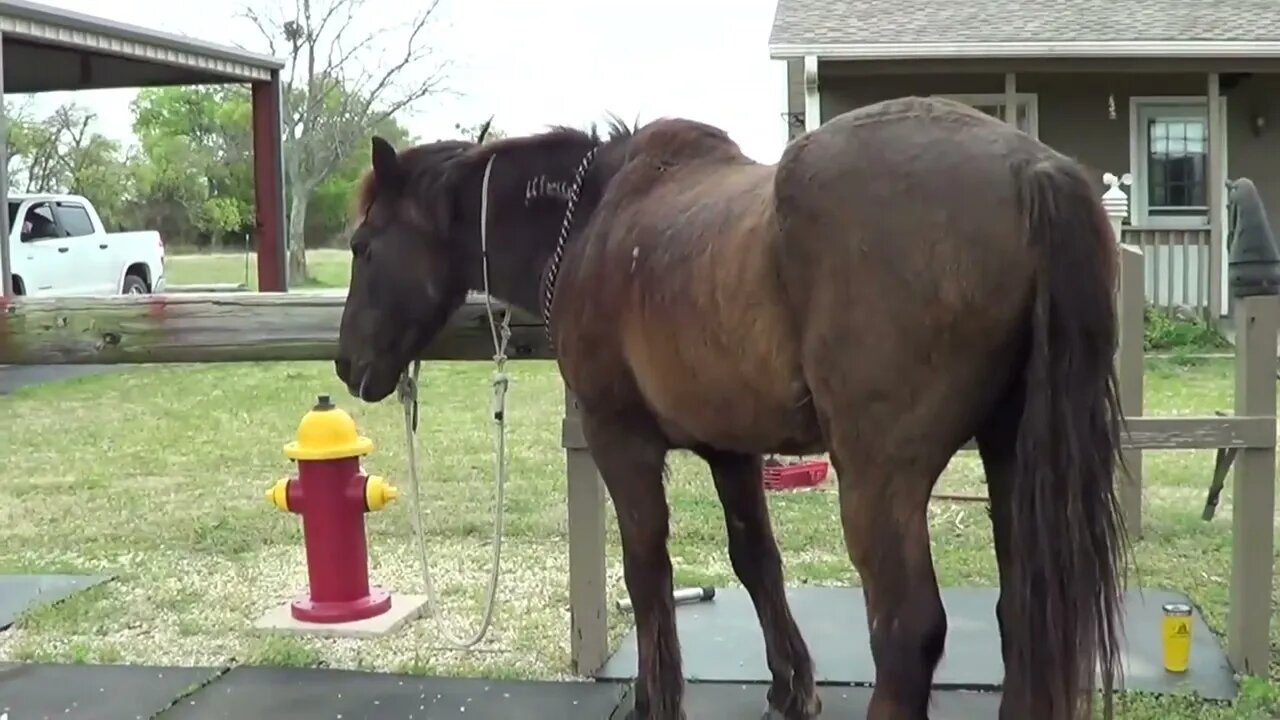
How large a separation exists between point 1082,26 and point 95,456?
33.7 ft

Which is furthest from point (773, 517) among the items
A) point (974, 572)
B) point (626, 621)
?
point (626, 621)

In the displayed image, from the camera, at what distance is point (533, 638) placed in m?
4.44

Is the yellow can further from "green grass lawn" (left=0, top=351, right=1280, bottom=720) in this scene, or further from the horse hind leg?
the horse hind leg

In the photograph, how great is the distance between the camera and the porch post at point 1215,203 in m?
12.3

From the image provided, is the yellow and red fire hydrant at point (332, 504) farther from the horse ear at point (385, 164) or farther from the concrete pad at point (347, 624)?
the horse ear at point (385, 164)

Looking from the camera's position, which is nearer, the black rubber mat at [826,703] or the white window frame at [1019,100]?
the black rubber mat at [826,703]

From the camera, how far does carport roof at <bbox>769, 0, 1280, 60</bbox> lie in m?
12.5

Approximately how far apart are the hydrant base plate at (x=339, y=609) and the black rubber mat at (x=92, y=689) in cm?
53

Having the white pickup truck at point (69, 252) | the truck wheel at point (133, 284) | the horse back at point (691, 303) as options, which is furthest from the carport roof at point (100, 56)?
the horse back at point (691, 303)

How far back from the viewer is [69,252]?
1421 cm

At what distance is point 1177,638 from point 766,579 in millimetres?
1273

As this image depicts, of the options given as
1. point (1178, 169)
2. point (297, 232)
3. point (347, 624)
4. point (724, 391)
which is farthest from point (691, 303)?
point (297, 232)

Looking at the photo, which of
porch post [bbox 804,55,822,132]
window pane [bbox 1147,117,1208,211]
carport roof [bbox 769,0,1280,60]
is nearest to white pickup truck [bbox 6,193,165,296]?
porch post [bbox 804,55,822,132]

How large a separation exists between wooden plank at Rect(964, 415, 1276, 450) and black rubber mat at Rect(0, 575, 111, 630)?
141 inches
